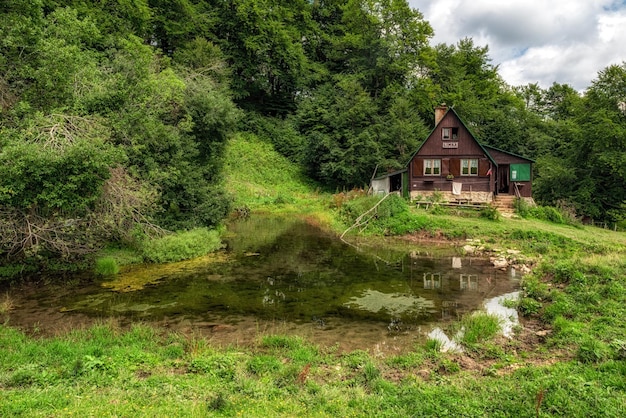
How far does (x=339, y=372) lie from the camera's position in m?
7.69

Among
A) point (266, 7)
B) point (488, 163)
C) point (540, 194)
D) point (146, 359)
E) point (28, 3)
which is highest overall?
point (266, 7)

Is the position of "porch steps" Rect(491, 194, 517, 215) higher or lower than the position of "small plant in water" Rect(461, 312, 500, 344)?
higher

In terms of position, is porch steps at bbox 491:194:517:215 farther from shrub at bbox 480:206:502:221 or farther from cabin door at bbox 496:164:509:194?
shrub at bbox 480:206:502:221

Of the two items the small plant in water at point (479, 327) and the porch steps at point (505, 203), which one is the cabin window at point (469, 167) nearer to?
the porch steps at point (505, 203)

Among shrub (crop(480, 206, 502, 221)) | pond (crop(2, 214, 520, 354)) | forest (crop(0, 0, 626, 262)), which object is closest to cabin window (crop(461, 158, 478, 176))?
shrub (crop(480, 206, 502, 221))

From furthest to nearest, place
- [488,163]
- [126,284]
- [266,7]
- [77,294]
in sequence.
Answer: [266,7]
[488,163]
[126,284]
[77,294]

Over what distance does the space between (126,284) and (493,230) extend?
1947cm

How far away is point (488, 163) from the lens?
3094 cm

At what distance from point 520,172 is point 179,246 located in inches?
1082

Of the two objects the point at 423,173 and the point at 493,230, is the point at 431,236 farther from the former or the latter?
the point at 423,173

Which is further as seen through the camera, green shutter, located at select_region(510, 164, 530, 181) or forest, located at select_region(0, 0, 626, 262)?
green shutter, located at select_region(510, 164, 530, 181)

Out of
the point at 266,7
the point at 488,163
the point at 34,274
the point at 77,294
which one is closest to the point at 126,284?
the point at 77,294

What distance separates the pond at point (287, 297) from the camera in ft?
33.4

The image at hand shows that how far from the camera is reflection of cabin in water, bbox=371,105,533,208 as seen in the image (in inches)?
1224
